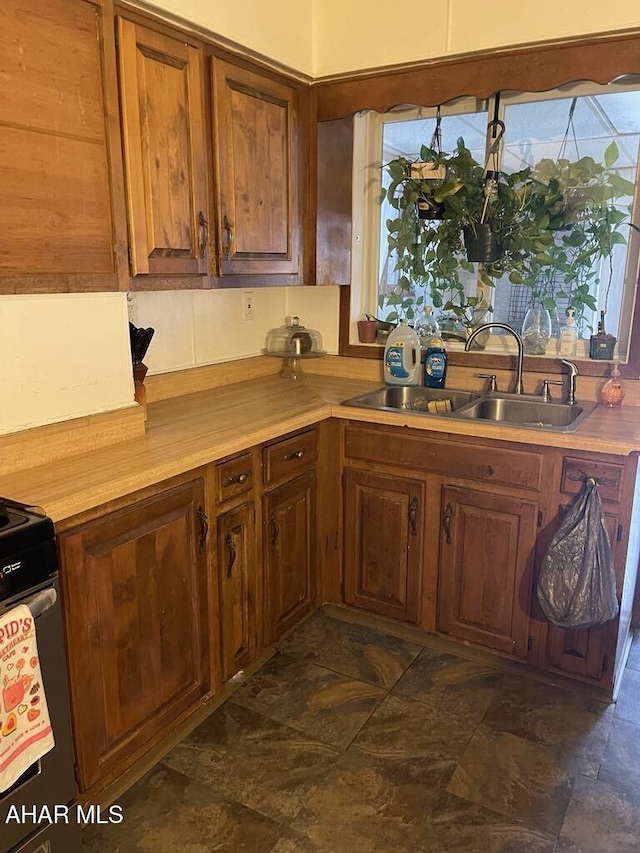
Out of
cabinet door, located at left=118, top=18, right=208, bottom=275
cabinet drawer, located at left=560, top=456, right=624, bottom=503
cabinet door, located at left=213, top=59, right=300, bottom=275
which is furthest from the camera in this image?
cabinet door, located at left=213, top=59, right=300, bottom=275

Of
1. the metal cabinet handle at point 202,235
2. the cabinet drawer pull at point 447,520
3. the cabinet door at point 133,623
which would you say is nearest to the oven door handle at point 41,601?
the cabinet door at point 133,623

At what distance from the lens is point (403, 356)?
2.83 m

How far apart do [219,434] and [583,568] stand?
4.02 ft

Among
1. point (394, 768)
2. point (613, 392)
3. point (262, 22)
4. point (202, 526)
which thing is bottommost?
point (394, 768)

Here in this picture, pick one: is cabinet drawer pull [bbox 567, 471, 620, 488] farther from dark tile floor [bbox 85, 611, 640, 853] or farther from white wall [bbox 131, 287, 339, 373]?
white wall [bbox 131, 287, 339, 373]

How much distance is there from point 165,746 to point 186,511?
0.73m

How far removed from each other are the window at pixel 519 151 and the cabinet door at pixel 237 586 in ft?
4.53

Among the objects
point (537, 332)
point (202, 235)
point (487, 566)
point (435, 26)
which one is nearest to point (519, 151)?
point (435, 26)

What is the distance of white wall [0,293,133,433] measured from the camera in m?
1.72

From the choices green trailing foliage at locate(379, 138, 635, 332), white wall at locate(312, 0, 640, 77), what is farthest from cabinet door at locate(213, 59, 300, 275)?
green trailing foliage at locate(379, 138, 635, 332)

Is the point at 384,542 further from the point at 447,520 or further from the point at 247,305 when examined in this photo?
the point at 247,305

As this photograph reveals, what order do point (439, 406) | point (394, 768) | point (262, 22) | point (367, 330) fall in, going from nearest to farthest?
point (394, 768) → point (262, 22) → point (439, 406) → point (367, 330)

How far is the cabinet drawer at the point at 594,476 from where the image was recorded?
2093 millimetres

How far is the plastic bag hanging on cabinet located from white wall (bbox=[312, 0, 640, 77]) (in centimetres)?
148
